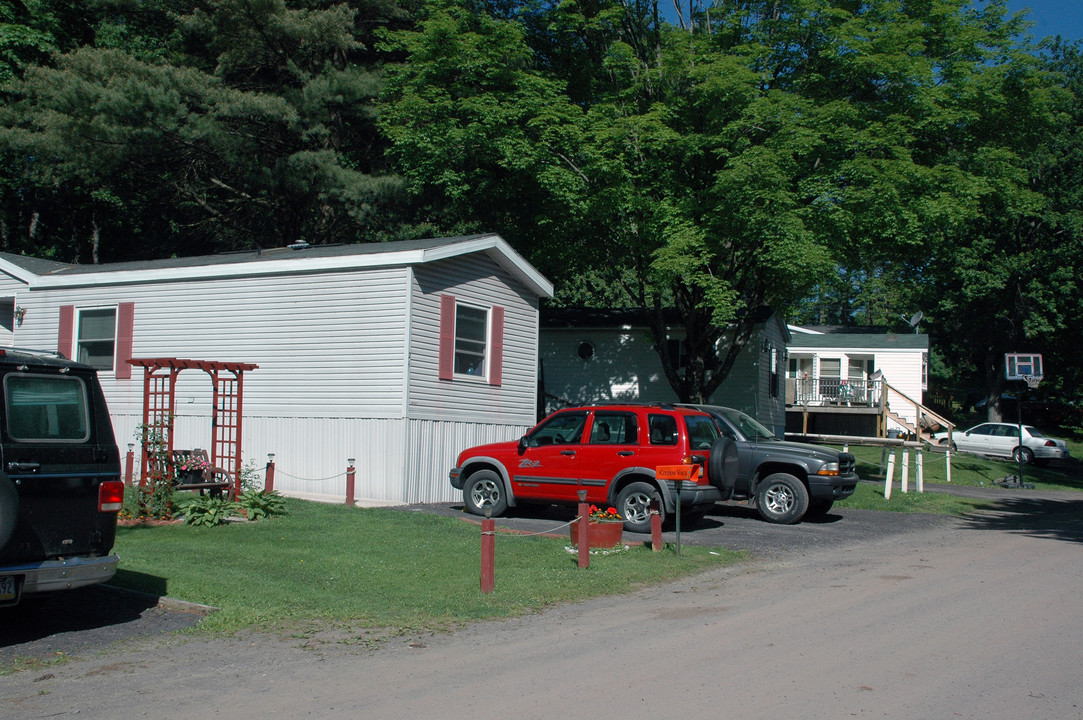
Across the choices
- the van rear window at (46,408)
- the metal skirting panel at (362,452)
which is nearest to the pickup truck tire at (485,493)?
the metal skirting panel at (362,452)

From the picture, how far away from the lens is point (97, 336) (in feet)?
67.2

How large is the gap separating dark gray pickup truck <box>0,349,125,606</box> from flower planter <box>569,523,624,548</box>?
223 inches

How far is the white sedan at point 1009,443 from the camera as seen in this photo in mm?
34031

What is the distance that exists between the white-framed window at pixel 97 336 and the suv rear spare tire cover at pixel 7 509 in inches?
576

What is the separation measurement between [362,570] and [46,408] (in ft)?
13.0

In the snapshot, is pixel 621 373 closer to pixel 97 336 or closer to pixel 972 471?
pixel 972 471

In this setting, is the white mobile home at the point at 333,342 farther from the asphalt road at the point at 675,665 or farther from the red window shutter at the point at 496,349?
the asphalt road at the point at 675,665

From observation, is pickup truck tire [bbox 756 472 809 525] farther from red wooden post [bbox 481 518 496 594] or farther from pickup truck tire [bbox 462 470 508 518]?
red wooden post [bbox 481 518 496 594]

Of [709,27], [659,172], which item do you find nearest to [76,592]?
[659,172]

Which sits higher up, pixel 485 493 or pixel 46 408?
pixel 46 408

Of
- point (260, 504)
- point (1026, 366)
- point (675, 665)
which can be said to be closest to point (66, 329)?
point (260, 504)

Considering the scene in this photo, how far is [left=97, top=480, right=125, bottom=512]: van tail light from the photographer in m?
7.48

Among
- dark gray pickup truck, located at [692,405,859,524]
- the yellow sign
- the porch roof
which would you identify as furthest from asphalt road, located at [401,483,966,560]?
the porch roof

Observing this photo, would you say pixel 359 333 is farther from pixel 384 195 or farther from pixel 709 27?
pixel 709 27
